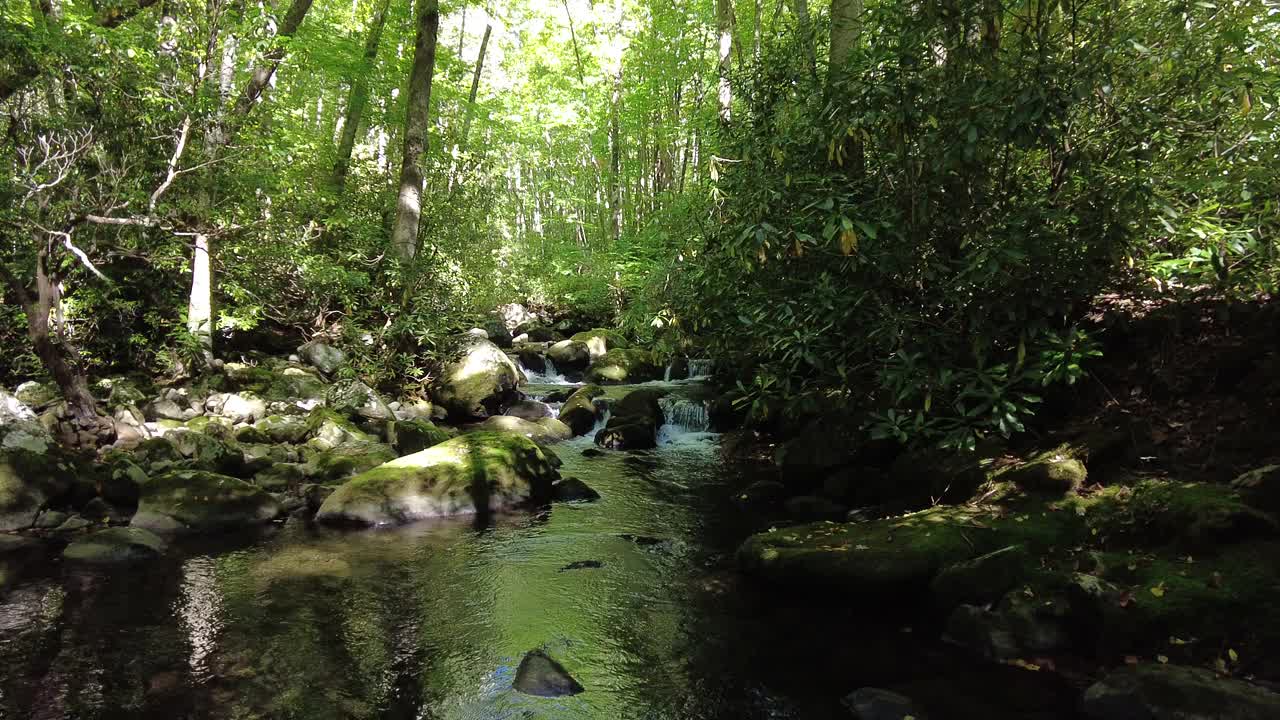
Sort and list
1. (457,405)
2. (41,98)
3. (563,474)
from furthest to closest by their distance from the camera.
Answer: (457,405) < (563,474) < (41,98)

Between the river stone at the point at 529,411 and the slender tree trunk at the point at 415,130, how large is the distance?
3.77 meters

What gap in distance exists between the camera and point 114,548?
21.1ft

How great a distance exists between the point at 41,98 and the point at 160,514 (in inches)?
248

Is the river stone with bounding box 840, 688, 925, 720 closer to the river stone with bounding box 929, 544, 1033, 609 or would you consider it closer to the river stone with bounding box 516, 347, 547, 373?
the river stone with bounding box 929, 544, 1033, 609

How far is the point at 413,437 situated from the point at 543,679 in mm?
6508

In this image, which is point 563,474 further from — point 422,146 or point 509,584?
point 422,146

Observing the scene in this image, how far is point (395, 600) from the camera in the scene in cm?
569

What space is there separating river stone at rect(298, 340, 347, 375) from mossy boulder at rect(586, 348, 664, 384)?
23.4ft

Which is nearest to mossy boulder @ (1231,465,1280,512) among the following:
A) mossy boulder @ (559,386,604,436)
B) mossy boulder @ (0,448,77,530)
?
mossy boulder @ (559,386,604,436)

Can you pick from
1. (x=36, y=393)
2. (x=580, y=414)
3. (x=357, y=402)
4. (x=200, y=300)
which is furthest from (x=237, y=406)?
(x=580, y=414)

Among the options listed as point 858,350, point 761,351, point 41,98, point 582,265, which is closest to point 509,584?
point 761,351

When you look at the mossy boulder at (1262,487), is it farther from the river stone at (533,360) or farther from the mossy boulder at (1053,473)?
the river stone at (533,360)

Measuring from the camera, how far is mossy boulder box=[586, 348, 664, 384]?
18539 millimetres

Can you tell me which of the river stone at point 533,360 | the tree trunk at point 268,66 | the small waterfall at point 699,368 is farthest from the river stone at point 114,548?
the river stone at point 533,360
